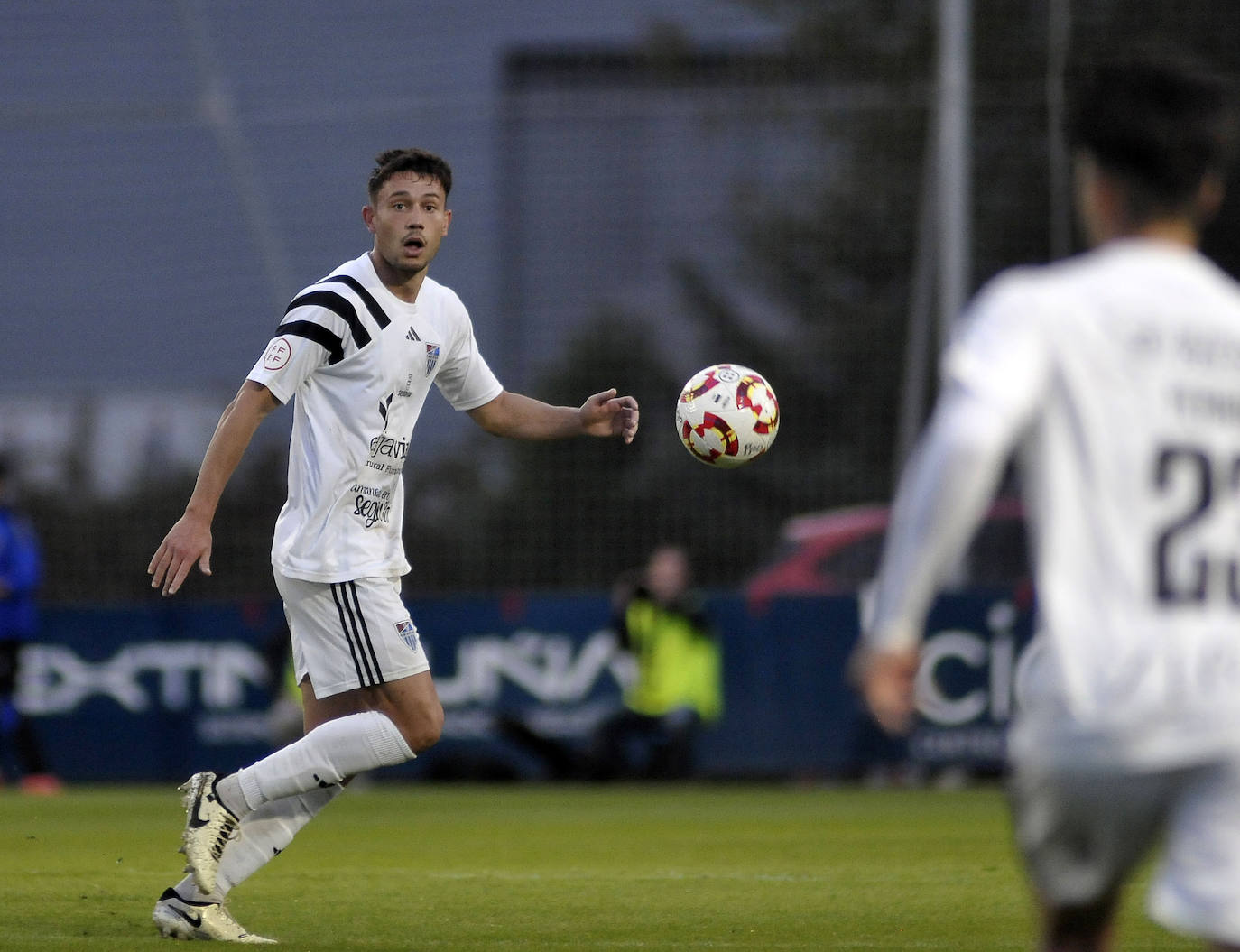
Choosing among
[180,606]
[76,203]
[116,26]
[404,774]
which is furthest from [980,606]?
[116,26]

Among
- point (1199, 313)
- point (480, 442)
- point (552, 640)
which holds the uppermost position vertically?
point (1199, 313)

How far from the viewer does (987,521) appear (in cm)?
1614

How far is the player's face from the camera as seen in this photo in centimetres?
603

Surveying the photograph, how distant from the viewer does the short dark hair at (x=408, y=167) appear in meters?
6.17

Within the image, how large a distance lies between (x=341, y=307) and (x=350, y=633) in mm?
982

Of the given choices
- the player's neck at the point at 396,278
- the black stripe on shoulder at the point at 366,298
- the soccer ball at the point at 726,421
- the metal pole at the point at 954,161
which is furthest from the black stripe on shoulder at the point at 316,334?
the metal pole at the point at 954,161

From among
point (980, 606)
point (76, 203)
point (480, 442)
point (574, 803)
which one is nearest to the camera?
point (574, 803)

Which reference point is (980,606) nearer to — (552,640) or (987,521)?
(987,521)

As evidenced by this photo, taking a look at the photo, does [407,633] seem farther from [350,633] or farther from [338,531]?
[338,531]

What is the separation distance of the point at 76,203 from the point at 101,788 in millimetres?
6474

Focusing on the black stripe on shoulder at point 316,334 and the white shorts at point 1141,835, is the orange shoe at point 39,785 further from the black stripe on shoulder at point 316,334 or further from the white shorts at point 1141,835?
the white shorts at point 1141,835

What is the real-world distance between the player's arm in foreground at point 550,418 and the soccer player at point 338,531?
0.50 meters

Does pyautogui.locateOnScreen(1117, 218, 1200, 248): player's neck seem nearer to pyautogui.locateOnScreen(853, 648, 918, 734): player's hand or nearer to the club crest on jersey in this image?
pyautogui.locateOnScreen(853, 648, 918, 734): player's hand

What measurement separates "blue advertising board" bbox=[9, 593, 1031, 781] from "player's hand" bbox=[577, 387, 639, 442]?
8581mm
